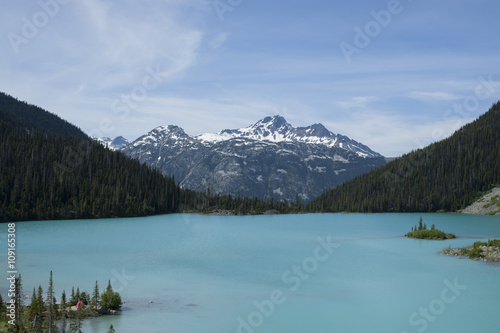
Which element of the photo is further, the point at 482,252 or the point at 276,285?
the point at 482,252

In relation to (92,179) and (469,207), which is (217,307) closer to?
(92,179)

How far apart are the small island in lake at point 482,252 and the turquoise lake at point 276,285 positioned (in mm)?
2031

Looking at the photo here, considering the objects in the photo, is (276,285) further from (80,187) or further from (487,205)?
(487,205)

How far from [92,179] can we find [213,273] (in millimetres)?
123405

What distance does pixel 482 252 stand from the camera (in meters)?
48.4

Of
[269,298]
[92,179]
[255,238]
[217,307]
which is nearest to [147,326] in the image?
[217,307]

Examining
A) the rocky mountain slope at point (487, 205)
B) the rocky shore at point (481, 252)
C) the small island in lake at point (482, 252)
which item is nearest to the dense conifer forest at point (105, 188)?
the rocky mountain slope at point (487, 205)

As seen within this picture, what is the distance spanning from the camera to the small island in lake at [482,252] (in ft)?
153

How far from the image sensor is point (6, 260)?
43531mm

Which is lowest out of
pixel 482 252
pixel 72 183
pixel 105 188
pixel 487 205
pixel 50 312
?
pixel 482 252

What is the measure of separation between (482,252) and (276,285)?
2816 centimetres

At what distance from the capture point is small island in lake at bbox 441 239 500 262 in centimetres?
4667

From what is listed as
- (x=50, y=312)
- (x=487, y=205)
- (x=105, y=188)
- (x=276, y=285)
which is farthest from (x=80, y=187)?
(x=487, y=205)

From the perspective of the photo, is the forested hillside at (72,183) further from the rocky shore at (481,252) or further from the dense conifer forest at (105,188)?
the rocky shore at (481,252)
